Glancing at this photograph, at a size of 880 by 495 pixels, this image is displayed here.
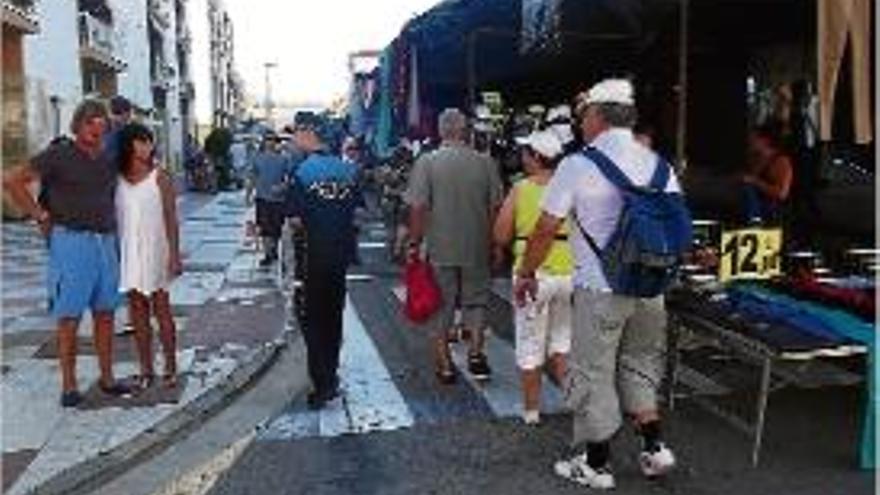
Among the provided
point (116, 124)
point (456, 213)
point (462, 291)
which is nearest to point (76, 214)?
point (116, 124)

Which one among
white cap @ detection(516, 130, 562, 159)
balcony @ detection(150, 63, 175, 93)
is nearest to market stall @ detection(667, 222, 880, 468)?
white cap @ detection(516, 130, 562, 159)

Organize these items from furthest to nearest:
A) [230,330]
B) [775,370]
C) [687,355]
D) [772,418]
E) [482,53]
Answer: [482,53]
[230,330]
[687,355]
[775,370]
[772,418]

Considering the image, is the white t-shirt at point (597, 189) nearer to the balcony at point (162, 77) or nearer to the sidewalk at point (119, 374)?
the sidewalk at point (119, 374)

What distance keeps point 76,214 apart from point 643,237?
3.62 meters

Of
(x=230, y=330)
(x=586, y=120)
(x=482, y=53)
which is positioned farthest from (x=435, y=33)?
(x=586, y=120)

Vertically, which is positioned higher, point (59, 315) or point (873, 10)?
point (873, 10)

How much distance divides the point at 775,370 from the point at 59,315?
4.50m

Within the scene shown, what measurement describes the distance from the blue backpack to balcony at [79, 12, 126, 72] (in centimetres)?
3286

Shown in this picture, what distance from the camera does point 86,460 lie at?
20.7 feet

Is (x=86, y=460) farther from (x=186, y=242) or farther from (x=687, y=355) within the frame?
(x=186, y=242)

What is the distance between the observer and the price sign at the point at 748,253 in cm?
662

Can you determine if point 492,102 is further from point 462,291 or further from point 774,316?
point 774,316

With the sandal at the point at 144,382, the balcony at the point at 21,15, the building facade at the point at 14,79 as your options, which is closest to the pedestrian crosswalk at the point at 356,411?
the sandal at the point at 144,382

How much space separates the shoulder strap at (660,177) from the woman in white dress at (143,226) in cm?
336
